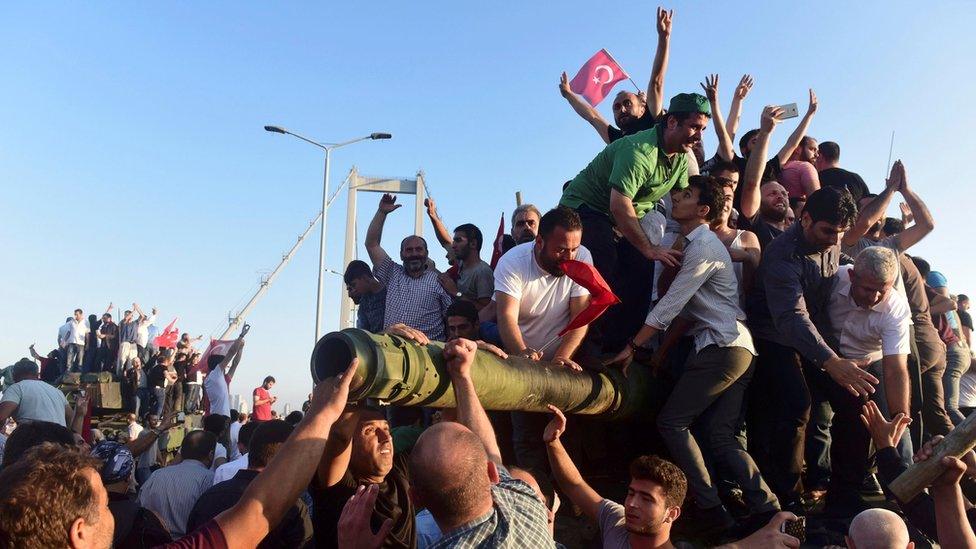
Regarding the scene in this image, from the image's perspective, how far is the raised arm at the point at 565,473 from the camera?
15.0ft

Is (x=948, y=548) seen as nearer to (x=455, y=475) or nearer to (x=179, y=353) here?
(x=455, y=475)

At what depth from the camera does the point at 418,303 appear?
751 cm

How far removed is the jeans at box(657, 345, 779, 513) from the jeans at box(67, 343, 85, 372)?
19.9m

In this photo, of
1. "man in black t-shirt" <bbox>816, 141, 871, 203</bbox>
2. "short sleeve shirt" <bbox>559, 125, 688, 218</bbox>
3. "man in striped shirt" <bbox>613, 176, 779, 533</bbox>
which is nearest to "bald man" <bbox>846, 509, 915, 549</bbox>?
"man in striped shirt" <bbox>613, 176, 779, 533</bbox>

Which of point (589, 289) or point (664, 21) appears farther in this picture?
point (664, 21)

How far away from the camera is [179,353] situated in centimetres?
2169

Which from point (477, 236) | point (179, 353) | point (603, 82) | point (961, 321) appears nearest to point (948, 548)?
point (477, 236)

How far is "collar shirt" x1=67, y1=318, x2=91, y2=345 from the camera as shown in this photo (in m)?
21.8

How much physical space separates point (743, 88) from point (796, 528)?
16.0ft

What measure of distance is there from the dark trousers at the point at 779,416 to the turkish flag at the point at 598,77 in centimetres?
559

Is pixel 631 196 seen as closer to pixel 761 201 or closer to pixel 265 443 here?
pixel 761 201

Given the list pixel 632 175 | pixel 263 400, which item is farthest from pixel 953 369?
pixel 263 400

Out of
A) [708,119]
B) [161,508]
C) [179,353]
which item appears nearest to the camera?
[708,119]

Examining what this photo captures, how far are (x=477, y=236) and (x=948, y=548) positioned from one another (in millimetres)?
4841
